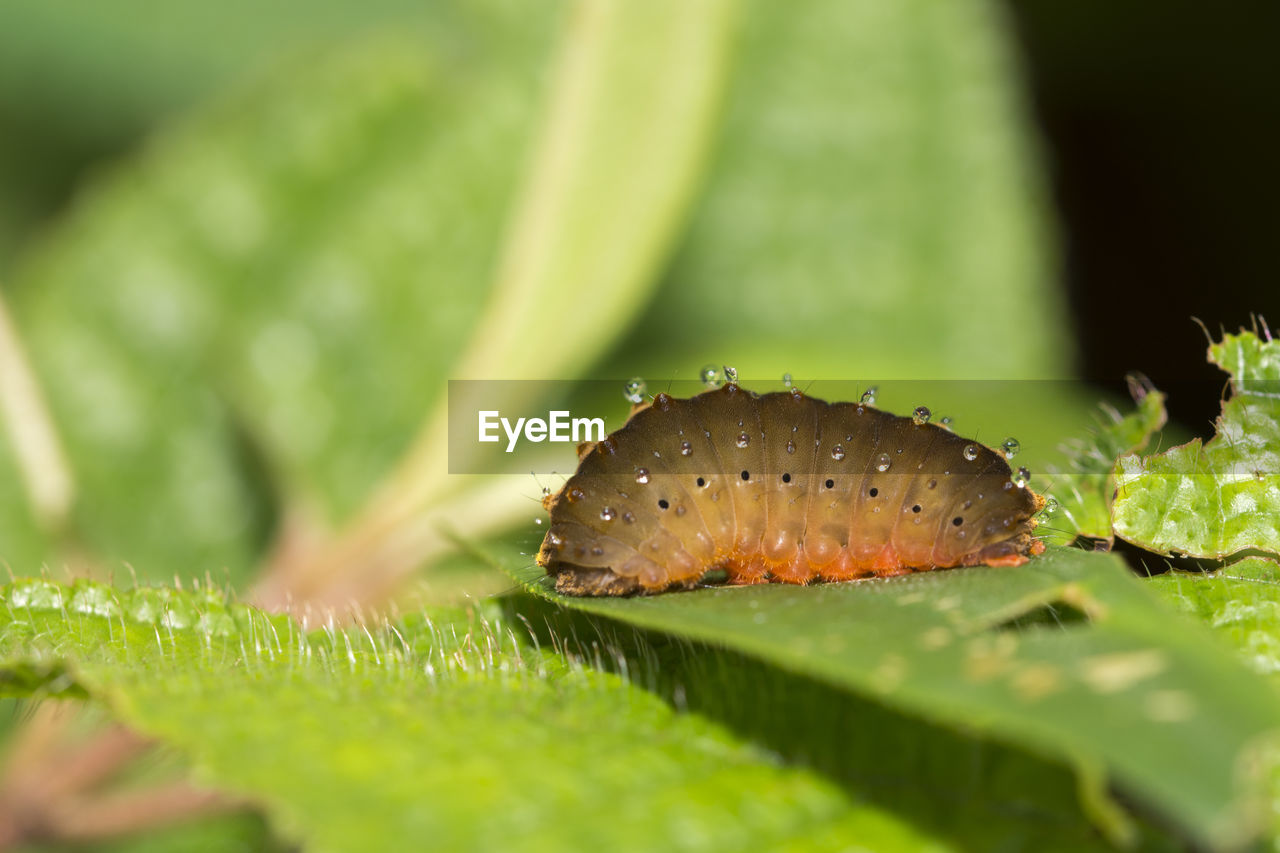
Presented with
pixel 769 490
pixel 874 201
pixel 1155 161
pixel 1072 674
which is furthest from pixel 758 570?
pixel 1155 161

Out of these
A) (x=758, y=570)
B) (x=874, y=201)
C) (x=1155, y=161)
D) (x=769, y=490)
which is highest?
(x=1155, y=161)

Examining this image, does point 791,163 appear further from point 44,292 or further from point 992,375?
point 44,292

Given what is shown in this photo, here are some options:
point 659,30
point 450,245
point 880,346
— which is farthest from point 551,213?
point 880,346

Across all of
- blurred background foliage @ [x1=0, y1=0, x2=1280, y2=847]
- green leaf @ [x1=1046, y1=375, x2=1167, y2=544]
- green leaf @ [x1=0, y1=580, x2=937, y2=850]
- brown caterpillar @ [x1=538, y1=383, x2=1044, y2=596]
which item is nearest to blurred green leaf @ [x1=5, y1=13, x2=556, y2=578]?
blurred background foliage @ [x1=0, y1=0, x2=1280, y2=847]

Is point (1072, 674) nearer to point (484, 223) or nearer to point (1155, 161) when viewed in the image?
point (484, 223)

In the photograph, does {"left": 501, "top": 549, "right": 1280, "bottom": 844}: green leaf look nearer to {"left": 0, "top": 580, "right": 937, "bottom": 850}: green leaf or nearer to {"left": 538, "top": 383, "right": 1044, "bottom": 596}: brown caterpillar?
{"left": 0, "top": 580, "right": 937, "bottom": 850}: green leaf

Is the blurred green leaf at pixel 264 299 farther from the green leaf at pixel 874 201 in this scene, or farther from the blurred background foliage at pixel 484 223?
the green leaf at pixel 874 201
